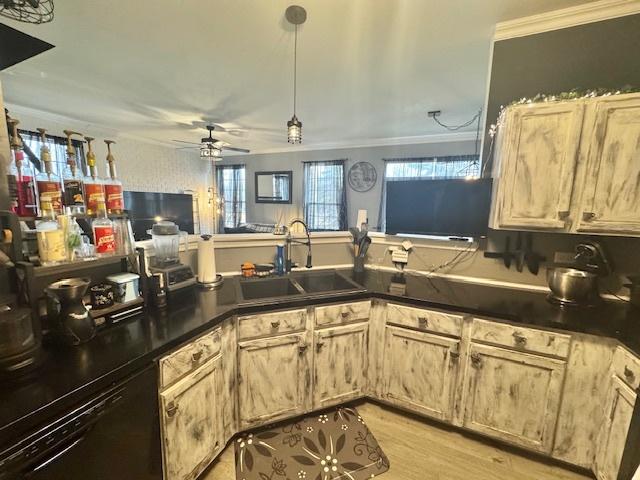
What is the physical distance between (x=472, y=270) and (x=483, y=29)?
1.72m

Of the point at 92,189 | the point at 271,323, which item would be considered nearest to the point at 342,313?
the point at 271,323

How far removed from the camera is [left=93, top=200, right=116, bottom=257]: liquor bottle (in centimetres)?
126

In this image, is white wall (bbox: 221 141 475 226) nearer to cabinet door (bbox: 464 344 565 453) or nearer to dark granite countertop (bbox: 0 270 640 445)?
dark granite countertop (bbox: 0 270 640 445)

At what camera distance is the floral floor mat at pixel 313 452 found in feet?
5.02

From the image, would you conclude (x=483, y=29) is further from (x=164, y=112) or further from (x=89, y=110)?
(x=89, y=110)

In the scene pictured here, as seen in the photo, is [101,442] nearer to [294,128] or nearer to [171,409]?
[171,409]

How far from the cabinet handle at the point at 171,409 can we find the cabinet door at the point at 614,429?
2013mm

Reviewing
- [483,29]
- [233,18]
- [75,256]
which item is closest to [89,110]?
[233,18]

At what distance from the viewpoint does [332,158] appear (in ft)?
19.9

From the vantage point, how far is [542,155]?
5.36 feet

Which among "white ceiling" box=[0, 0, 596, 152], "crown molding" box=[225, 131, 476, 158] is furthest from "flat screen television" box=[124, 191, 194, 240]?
"crown molding" box=[225, 131, 476, 158]

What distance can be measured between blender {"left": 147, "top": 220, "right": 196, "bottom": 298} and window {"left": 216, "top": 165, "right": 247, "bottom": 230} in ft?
19.2

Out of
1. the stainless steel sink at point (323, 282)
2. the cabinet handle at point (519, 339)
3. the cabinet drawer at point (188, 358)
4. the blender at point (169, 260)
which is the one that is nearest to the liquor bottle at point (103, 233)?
the blender at point (169, 260)

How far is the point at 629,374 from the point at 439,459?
106 cm
